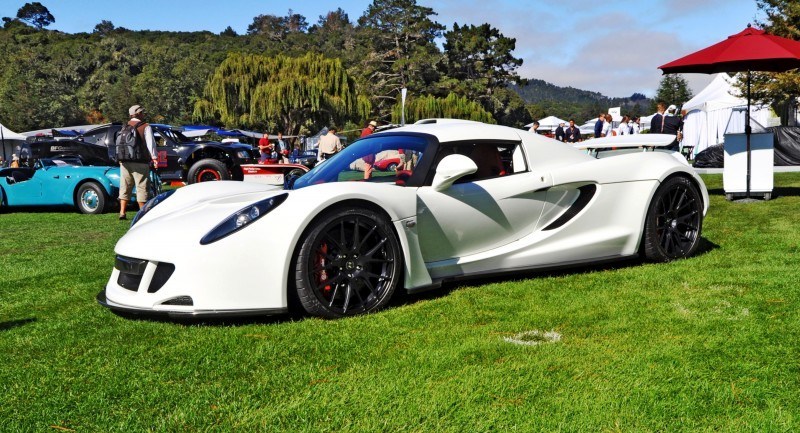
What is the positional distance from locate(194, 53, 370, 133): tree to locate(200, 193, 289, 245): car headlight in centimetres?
4627

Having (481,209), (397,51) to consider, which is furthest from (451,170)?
(397,51)

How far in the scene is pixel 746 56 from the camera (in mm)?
10406

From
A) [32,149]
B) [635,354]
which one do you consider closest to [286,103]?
Answer: [32,149]

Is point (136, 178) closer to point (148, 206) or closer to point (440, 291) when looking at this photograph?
point (148, 206)

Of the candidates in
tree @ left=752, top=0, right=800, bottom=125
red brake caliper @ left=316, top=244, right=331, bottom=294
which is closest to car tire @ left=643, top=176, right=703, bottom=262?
red brake caliper @ left=316, top=244, right=331, bottom=294

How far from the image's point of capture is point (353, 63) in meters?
97.9

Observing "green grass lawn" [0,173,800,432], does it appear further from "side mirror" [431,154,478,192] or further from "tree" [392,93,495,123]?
"tree" [392,93,495,123]

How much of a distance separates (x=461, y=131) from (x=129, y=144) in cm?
661

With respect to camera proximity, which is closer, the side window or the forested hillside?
the side window

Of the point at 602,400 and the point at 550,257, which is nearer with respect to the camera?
the point at 602,400

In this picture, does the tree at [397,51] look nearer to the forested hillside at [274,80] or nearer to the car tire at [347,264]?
the forested hillside at [274,80]

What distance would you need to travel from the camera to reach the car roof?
16.4 ft

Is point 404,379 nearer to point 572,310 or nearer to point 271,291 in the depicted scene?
point 271,291

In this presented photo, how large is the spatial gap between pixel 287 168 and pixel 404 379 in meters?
10.9
